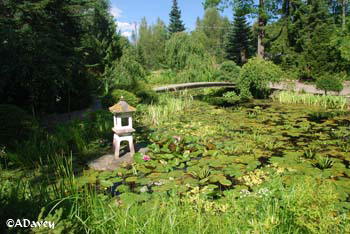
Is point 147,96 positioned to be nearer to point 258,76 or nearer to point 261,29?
point 258,76

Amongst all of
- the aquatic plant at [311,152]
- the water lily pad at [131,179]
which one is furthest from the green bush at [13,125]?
the aquatic plant at [311,152]

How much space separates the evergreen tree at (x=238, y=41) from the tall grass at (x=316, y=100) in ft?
42.2

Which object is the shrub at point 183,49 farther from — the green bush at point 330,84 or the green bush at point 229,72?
the green bush at point 330,84

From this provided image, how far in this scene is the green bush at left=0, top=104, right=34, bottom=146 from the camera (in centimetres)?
386

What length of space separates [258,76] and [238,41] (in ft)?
43.5

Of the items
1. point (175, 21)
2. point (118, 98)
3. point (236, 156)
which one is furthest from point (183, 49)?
point (175, 21)

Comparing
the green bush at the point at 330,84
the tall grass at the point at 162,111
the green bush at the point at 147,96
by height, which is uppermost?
the green bush at the point at 330,84

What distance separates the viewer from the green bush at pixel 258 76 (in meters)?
9.78

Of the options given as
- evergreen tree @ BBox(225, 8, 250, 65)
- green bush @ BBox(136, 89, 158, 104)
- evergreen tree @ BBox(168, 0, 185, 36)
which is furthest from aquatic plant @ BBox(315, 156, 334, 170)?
evergreen tree @ BBox(168, 0, 185, 36)

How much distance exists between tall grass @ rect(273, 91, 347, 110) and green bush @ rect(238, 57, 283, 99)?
821mm

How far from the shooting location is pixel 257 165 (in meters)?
3.68

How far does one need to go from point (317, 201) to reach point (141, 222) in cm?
128

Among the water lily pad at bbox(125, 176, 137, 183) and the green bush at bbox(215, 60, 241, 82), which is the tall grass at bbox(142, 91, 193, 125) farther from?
the green bush at bbox(215, 60, 241, 82)

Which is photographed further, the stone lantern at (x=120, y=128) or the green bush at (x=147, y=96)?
the green bush at (x=147, y=96)
